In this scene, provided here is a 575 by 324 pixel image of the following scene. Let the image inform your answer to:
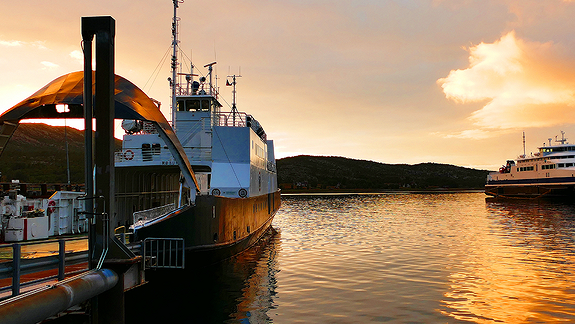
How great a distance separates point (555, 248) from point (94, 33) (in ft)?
85.6

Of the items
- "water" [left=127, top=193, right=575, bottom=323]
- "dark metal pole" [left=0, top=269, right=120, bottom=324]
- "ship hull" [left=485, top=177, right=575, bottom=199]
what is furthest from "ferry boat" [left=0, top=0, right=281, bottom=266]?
"ship hull" [left=485, top=177, right=575, bottom=199]

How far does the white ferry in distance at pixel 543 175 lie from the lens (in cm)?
7281

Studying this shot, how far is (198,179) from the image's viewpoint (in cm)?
2177

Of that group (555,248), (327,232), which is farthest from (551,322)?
(327,232)

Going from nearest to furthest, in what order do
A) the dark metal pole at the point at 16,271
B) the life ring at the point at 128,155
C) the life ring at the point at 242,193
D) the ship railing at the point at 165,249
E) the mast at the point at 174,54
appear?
the dark metal pole at the point at 16,271
the ship railing at the point at 165,249
the life ring at the point at 128,155
the life ring at the point at 242,193
the mast at the point at 174,54

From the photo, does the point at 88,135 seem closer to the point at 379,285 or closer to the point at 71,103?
the point at 71,103

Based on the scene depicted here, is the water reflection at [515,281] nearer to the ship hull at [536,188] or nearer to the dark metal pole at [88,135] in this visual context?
the dark metal pole at [88,135]

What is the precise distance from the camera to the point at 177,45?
23.9m

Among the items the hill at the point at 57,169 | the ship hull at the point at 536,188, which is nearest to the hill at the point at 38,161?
the hill at the point at 57,169

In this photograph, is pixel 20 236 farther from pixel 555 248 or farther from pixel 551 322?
pixel 555 248

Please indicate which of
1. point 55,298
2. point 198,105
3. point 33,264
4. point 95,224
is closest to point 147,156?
point 198,105

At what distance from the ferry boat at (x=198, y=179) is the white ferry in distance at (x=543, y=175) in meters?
69.4

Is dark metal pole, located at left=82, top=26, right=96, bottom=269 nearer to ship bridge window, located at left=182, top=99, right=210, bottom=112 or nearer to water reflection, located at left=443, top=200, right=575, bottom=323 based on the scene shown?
water reflection, located at left=443, top=200, right=575, bottom=323

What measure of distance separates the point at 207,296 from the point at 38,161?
122 meters
